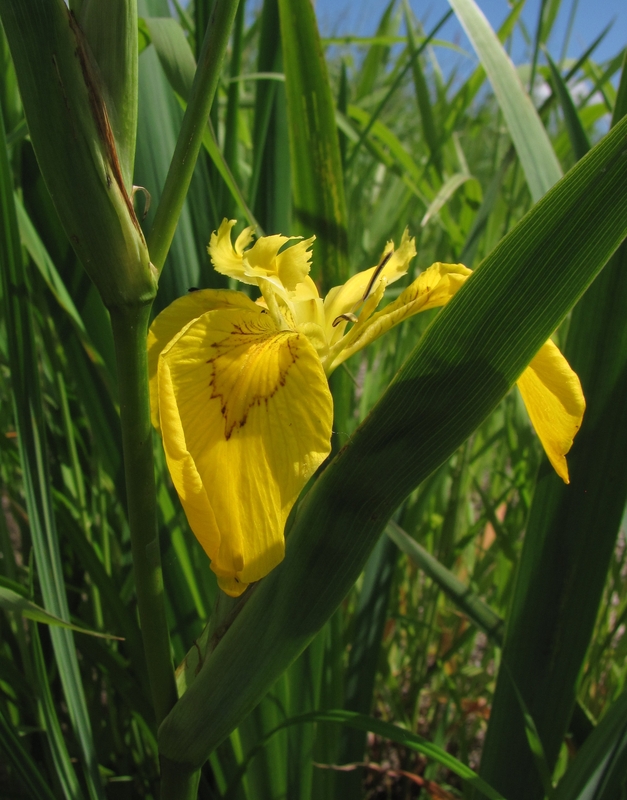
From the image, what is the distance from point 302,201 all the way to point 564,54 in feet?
2.46

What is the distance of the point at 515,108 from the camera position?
0.71m

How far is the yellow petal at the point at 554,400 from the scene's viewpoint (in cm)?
45

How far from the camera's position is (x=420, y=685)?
3.01ft


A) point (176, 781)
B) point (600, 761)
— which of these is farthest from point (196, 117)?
point (600, 761)

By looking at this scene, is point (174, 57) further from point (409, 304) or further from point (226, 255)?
point (409, 304)

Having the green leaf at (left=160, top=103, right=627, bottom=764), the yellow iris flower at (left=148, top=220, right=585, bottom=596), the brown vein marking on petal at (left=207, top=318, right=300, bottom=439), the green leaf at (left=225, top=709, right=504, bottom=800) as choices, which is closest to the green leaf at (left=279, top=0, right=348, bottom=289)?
the yellow iris flower at (left=148, top=220, right=585, bottom=596)

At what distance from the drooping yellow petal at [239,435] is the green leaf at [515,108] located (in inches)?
15.3

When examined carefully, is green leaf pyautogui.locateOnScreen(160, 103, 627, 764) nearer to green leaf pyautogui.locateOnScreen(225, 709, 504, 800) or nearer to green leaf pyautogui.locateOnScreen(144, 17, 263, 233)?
green leaf pyautogui.locateOnScreen(225, 709, 504, 800)

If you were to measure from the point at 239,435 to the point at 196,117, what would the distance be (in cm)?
19

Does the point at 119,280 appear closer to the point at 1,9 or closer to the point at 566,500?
the point at 1,9

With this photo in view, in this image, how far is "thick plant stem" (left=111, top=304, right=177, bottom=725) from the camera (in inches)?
14.9

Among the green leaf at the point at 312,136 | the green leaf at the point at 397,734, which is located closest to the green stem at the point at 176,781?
the green leaf at the point at 397,734

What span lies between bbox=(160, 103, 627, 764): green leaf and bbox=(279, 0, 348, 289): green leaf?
32cm

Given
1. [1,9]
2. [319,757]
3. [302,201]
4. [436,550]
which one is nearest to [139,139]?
[302,201]
